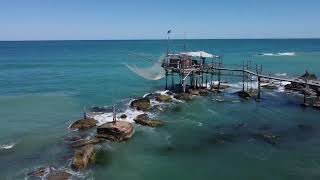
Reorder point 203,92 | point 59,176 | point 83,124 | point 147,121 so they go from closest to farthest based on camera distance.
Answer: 1. point 59,176
2. point 83,124
3. point 147,121
4. point 203,92

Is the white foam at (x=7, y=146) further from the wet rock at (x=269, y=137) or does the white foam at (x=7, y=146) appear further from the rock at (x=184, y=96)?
the rock at (x=184, y=96)

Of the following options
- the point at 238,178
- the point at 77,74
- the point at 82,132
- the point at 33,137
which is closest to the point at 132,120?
the point at 82,132

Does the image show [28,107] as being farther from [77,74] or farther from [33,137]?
[77,74]

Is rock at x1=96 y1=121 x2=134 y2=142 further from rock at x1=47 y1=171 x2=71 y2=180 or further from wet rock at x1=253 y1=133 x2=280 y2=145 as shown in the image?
wet rock at x1=253 y1=133 x2=280 y2=145

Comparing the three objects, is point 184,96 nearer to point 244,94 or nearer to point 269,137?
point 244,94

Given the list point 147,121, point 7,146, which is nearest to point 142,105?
point 147,121

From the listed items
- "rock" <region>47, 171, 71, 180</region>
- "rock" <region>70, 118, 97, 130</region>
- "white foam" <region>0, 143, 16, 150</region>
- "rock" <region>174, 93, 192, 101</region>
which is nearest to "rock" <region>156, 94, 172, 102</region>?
"rock" <region>174, 93, 192, 101</region>
